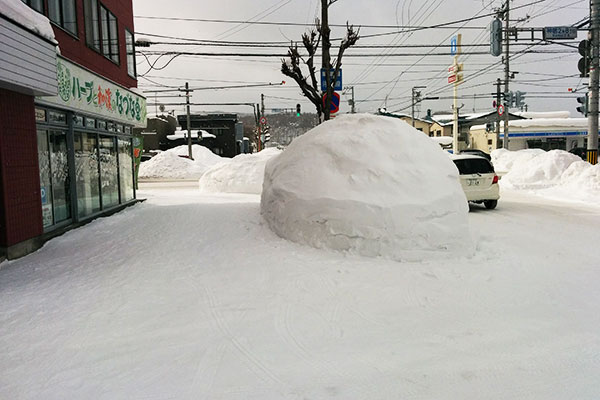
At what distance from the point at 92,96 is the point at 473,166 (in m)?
10.7

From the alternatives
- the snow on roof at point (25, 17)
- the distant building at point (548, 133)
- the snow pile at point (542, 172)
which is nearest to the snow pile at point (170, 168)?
the snow pile at point (542, 172)

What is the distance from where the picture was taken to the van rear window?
13117mm

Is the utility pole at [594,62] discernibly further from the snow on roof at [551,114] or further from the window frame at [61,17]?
the snow on roof at [551,114]

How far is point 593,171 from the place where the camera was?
16.2 metres

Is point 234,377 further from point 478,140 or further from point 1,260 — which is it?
point 478,140

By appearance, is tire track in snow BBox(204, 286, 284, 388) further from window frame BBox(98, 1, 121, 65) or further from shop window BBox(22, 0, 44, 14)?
window frame BBox(98, 1, 121, 65)

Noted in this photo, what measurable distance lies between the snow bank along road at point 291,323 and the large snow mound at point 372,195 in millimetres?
328

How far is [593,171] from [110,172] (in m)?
16.9

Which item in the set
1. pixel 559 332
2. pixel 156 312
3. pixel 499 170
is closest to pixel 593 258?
pixel 559 332

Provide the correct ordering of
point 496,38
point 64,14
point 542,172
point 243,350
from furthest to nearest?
point 542,172
point 496,38
point 64,14
point 243,350

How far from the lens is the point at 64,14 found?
9273mm

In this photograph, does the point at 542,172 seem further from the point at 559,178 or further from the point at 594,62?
the point at 594,62

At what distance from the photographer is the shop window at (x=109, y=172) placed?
37.8ft

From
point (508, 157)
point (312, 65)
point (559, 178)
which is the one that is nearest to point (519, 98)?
point (508, 157)
